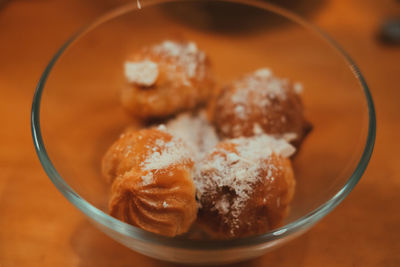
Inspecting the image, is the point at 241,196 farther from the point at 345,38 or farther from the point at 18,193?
the point at 345,38

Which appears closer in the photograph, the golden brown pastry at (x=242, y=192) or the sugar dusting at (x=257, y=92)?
the golden brown pastry at (x=242, y=192)

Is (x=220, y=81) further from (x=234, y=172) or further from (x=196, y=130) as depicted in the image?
(x=234, y=172)

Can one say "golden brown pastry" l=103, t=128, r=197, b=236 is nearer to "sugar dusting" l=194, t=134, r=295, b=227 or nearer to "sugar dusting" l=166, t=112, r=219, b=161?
"sugar dusting" l=194, t=134, r=295, b=227

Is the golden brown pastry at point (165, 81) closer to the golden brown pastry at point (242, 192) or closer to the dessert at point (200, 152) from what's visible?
the dessert at point (200, 152)

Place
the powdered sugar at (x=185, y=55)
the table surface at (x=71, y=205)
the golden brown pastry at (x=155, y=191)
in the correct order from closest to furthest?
the golden brown pastry at (x=155, y=191) → the table surface at (x=71, y=205) → the powdered sugar at (x=185, y=55)

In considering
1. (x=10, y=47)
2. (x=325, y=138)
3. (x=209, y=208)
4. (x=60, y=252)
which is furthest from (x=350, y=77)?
(x=10, y=47)

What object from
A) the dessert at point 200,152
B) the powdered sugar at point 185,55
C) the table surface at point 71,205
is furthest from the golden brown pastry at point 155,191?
the powdered sugar at point 185,55
